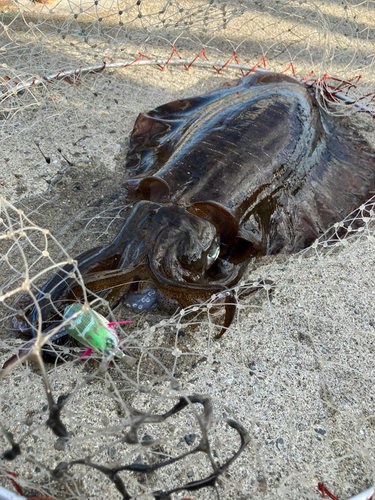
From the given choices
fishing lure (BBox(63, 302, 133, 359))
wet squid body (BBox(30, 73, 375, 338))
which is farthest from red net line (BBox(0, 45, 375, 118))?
fishing lure (BBox(63, 302, 133, 359))

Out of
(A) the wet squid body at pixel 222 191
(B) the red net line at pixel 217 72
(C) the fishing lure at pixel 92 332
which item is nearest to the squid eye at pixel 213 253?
(A) the wet squid body at pixel 222 191

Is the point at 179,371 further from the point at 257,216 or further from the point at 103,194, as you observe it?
the point at 103,194

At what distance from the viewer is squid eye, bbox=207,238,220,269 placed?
1.95 m

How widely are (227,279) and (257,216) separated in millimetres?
396

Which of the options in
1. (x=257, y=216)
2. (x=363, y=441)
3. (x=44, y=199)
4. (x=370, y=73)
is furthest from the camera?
(x=370, y=73)

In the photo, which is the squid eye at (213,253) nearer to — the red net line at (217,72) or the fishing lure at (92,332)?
the fishing lure at (92,332)

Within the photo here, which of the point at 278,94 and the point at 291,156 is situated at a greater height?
the point at 278,94

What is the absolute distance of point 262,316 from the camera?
204 centimetres

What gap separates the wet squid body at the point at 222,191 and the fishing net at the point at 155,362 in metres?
0.12

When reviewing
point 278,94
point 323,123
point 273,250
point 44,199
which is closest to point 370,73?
point 323,123

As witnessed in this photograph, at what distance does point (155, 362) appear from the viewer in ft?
5.93

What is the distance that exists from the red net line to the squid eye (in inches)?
69.8

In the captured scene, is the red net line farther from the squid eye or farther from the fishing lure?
the fishing lure

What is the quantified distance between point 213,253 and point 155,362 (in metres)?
0.59
